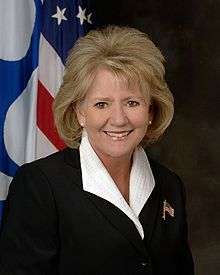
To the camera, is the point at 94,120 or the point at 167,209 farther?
the point at 167,209

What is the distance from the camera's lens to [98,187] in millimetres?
1353

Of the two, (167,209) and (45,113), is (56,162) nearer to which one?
(167,209)

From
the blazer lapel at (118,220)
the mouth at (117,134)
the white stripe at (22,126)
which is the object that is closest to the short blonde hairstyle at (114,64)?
the mouth at (117,134)

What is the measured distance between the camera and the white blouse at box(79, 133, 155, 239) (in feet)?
4.43

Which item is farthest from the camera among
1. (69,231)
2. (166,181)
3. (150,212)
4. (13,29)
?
(13,29)

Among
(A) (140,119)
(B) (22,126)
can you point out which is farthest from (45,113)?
(A) (140,119)

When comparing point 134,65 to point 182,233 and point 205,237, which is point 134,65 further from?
point 205,237

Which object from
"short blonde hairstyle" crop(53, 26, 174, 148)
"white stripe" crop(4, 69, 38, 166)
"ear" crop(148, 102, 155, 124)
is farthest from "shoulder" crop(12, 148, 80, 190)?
"white stripe" crop(4, 69, 38, 166)

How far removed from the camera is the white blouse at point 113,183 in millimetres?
1351

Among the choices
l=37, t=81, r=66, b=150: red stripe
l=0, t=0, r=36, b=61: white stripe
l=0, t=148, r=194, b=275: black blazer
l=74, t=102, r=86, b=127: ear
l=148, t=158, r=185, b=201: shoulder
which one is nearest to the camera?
l=0, t=148, r=194, b=275: black blazer

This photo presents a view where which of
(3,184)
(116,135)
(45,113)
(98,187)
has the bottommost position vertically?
(3,184)

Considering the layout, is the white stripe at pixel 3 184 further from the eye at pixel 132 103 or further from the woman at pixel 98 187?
the eye at pixel 132 103

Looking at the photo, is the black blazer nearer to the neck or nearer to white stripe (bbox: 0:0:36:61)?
the neck

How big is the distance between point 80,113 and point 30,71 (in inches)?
37.5
